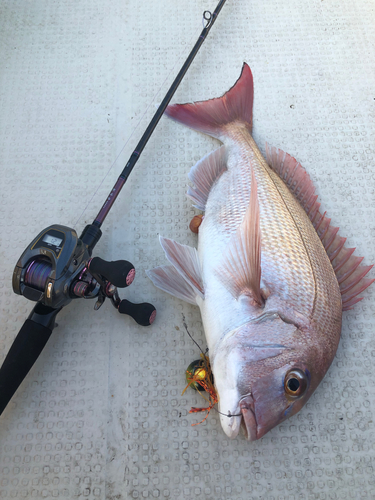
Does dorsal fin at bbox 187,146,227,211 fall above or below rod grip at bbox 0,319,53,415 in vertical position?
above

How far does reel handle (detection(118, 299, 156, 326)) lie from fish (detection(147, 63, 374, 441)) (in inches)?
3.8

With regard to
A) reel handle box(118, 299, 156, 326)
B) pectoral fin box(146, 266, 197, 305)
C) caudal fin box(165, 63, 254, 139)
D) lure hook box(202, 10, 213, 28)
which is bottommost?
reel handle box(118, 299, 156, 326)

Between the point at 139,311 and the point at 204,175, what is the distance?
1.88 ft

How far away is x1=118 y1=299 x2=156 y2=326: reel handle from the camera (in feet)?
3.49

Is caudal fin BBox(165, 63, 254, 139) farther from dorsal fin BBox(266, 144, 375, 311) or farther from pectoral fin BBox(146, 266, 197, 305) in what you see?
pectoral fin BBox(146, 266, 197, 305)

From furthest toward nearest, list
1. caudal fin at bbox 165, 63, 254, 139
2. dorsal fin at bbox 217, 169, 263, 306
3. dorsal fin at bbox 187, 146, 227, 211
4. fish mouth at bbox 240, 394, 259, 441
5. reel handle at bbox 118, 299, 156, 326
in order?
caudal fin at bbox 165, 63, 254, 139 < dorsal fin at bbox 187, 146, 227, 211 < reel handle at bbox 118, 299, 156, 326 < dorsal fin at bbox 217, 169, 263, 306 < fish mouth at bbox 240, 394, 259, 441

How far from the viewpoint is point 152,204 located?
1330mm

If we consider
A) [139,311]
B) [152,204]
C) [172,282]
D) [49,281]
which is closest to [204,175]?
[152,204]

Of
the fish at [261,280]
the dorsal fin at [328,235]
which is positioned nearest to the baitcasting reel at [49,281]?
the fish at [261,280]

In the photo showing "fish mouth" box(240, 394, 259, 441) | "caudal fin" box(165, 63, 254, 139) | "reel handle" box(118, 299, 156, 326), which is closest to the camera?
"fish mouth" box(240, 394, 259, 441)

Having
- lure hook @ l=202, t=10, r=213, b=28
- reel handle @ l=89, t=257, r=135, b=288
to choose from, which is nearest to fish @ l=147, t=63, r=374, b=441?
reel handle @ l=89, t=257, r=135, b=288

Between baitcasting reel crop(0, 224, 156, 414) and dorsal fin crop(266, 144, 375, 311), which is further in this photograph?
dorsal fin crop(266, 144, 375, 311)

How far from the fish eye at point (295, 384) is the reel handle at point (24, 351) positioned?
680 mm

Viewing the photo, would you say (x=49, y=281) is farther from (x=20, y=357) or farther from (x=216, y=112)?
(x=216, y=112)
